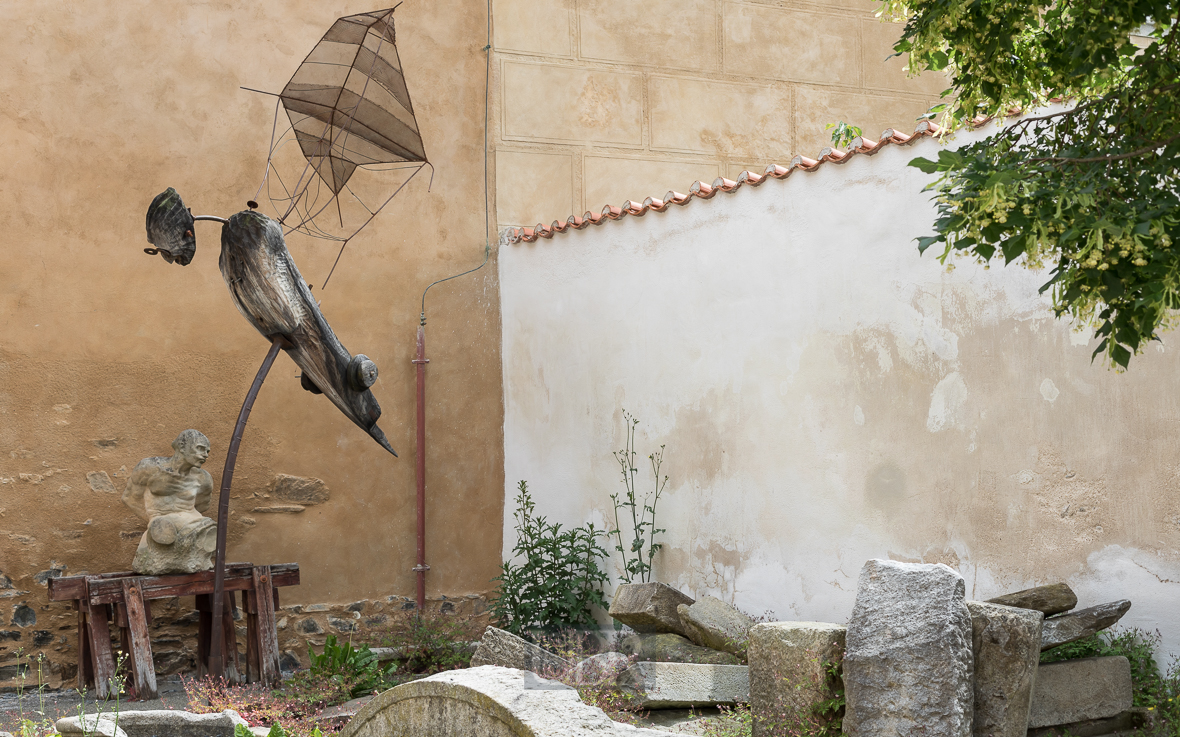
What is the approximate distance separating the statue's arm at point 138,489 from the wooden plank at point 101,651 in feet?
2.10

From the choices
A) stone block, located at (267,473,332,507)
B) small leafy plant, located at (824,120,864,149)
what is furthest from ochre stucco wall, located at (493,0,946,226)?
stone block, located at (267,473,332,507)

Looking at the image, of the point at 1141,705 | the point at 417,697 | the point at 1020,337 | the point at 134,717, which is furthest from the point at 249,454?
the point at 1141,705

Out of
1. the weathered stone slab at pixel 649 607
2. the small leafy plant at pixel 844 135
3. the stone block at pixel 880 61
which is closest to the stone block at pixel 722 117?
the stone block at pixel 880 61

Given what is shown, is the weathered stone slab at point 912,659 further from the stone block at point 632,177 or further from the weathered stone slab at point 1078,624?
the stone block at point 632,177

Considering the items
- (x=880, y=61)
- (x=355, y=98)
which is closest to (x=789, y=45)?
(x=880, y=61)

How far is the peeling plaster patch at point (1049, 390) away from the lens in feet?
15.8

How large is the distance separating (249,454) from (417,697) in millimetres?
4121

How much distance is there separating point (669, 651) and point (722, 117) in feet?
16.3

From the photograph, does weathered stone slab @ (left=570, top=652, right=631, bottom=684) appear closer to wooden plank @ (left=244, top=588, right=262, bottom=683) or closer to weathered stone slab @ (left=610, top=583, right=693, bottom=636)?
weathered stone slab @ (left=610, top=583, right=693, bottom=636)

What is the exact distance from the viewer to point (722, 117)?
8.82 meters

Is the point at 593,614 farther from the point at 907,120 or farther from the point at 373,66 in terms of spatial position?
the point at 907,120

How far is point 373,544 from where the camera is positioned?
7551 mm

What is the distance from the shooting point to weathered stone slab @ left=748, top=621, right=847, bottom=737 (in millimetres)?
4195

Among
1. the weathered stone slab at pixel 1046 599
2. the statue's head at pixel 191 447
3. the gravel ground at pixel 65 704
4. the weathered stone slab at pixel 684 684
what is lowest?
the gravel ground at pixel 65 704
